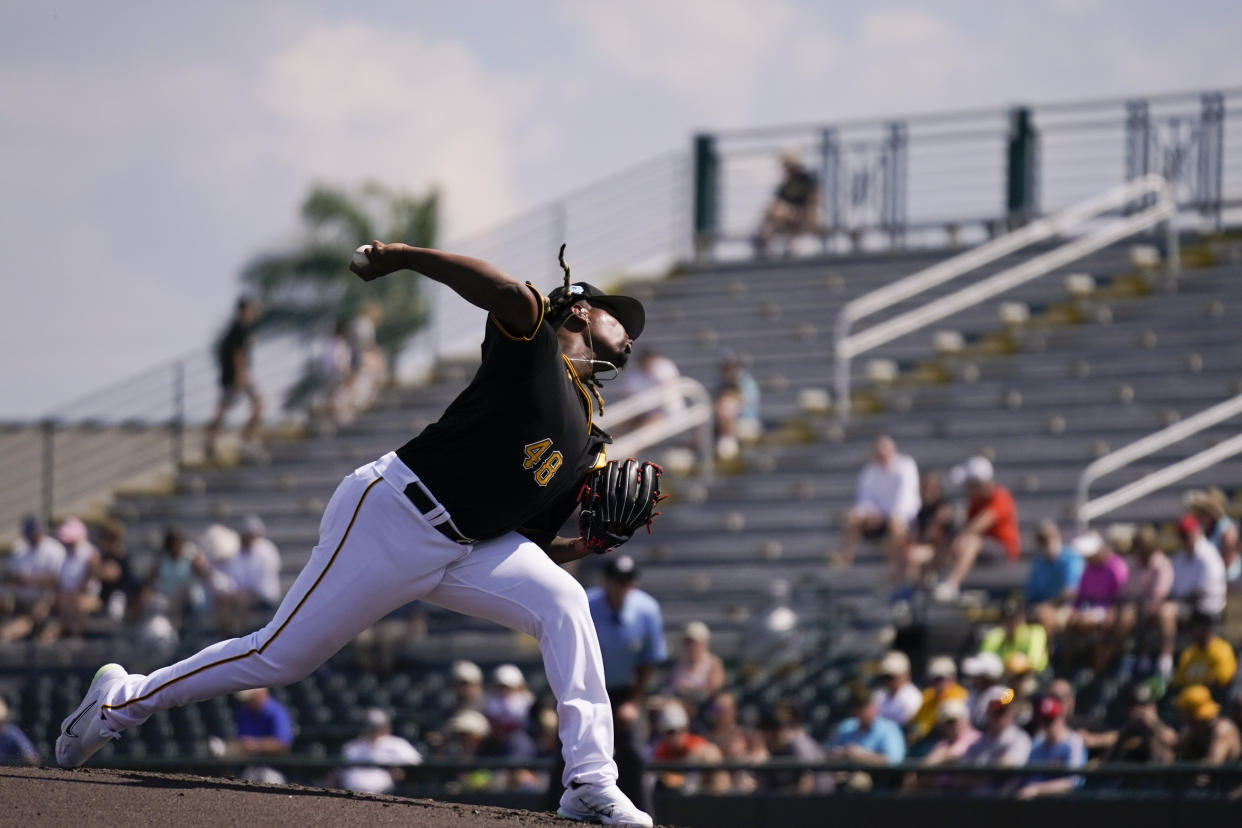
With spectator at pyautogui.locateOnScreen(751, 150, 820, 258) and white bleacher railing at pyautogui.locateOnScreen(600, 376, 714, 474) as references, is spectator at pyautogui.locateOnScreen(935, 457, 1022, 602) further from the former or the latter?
spectator at pyautogui.locateOnScreen(751, 150, 820, 258)

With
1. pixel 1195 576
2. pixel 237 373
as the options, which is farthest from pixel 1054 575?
pixel 237 373

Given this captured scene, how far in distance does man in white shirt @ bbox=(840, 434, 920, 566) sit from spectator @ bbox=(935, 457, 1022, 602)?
673 mm

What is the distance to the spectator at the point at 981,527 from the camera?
552 inches

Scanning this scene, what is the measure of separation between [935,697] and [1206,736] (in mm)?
2068

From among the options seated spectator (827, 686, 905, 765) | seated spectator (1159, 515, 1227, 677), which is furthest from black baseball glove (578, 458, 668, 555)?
seated spectator (1159, 515, 1227, 677)

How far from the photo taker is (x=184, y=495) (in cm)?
2062

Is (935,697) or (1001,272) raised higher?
(1001,272)

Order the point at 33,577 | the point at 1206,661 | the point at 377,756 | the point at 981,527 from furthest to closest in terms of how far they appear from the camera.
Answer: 1. the point at 33,577
2. the point at 981,527
3. the point at 377,756
4. the point at 1206,661

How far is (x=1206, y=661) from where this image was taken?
1146cm

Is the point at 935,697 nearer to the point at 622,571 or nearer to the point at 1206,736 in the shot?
the point at 1206,736

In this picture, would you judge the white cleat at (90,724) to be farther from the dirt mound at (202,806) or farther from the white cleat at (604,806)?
the white cleat at (604,806)

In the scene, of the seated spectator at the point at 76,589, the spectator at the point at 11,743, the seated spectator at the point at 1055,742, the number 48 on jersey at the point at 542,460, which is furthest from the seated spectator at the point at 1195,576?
the seated spectator at the point at 76,589

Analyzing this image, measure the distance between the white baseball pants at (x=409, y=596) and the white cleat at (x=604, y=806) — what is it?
1.6 inches

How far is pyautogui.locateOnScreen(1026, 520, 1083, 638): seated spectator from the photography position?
509 inches
